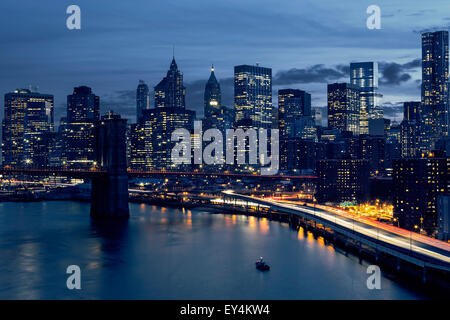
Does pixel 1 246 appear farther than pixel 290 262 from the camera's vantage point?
Yes

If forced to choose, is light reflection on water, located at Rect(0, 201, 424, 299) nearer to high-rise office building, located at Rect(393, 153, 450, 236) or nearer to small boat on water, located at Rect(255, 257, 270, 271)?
small boat on water, located at Rect(255, 257, 270, 271)

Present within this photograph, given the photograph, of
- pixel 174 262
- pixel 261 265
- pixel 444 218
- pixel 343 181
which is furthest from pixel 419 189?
pixel 174 262

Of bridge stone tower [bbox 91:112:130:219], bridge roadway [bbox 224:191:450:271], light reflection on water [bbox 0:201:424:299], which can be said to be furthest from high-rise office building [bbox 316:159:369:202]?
bridge stone tower [bbox 91:112:130:219]

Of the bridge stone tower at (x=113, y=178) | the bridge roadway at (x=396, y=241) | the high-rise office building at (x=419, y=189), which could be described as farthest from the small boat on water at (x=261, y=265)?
the bridge stone tower at (x=113, y=178)

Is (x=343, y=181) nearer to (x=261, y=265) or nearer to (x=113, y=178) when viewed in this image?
(x=113, y=178)
